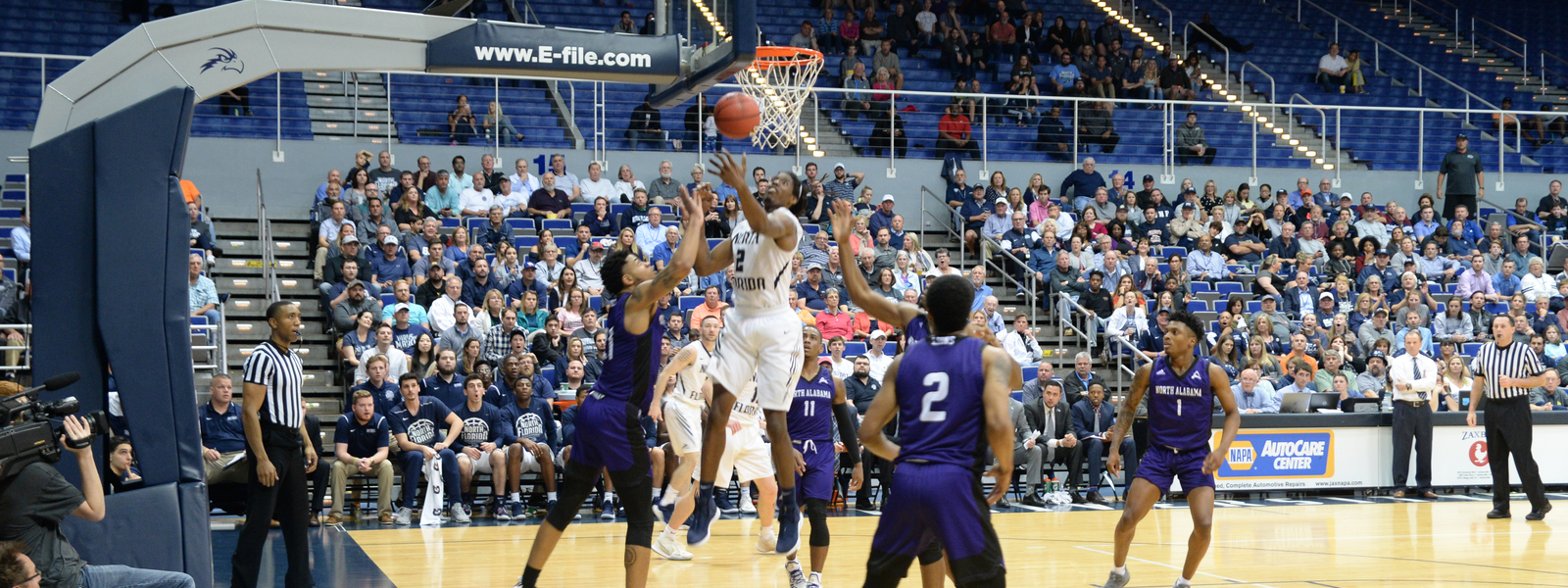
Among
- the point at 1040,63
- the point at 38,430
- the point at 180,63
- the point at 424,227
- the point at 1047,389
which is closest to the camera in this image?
the point at 38,430

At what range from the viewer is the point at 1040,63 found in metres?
26.1

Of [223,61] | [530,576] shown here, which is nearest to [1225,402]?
[530,576]

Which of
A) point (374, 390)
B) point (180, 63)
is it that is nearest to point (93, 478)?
point (180, 63)

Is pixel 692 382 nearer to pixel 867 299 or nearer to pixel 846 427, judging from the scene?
pixel 846 427

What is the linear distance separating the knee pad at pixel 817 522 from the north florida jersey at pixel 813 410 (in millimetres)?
843

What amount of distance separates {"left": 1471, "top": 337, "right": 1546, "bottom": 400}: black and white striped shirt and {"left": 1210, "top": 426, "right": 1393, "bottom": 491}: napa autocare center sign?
291 cm

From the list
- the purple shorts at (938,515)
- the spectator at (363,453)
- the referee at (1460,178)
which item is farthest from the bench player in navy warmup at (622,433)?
the referee at (1460,178)

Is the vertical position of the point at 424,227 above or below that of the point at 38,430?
above

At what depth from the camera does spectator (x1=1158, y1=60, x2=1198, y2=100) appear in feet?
83.6

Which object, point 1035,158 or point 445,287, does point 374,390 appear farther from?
point 1035,158

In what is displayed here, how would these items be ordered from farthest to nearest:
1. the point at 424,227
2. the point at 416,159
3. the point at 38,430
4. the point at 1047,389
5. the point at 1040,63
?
the point at 1040,63 → the point at 416,159 → the point at 424,227 → the point at 1047,389 → the point at 38,430

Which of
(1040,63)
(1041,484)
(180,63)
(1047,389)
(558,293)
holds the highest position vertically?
(1040,63)

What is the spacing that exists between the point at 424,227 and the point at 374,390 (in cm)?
391

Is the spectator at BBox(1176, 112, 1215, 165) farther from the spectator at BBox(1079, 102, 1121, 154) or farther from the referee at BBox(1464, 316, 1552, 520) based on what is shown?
the referee at BBox(1464, 316, 1552, 520)
